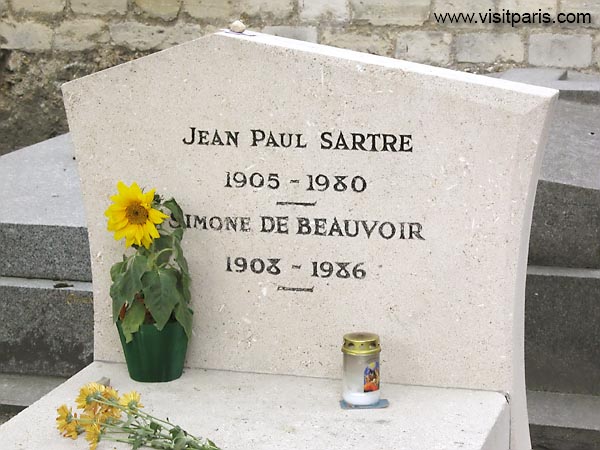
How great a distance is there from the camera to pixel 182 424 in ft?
7.75

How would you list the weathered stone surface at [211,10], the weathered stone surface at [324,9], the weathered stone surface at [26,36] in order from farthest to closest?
1. the weathered stone surface at [26,36]
2. the weathered stone surface at [211,10]
3. the weathered stone surface at [324,9]

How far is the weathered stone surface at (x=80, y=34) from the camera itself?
705 centimetres

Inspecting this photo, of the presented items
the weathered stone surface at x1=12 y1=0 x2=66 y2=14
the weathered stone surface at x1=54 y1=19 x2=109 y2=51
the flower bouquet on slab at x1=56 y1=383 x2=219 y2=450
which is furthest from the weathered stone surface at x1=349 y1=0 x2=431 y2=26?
the flower bouquet on slab at x1=56 y1=383 x2=219 y2=450

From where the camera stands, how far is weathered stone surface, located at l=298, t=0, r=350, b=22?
6762 millimetres

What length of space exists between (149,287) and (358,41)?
4.43m

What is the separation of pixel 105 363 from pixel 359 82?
915 millimetres

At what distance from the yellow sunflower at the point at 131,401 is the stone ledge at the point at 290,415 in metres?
0.09

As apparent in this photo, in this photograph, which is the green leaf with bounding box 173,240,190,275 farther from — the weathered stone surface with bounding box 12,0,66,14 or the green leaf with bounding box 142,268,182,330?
the weathered stone surface with bounding box 12,0,66,14

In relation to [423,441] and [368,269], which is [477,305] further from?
[423,441]

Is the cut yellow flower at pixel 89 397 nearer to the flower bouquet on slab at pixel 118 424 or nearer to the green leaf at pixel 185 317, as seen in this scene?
the flower bouquet on slab at pixel 118 424

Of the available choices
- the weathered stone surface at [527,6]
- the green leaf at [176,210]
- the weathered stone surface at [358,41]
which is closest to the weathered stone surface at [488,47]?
the weathered stone surface at [527,6]

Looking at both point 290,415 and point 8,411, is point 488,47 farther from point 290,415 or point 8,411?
point 290,415

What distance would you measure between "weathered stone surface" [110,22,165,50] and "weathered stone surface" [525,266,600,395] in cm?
411

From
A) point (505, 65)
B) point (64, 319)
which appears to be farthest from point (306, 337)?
point (505, 65)
